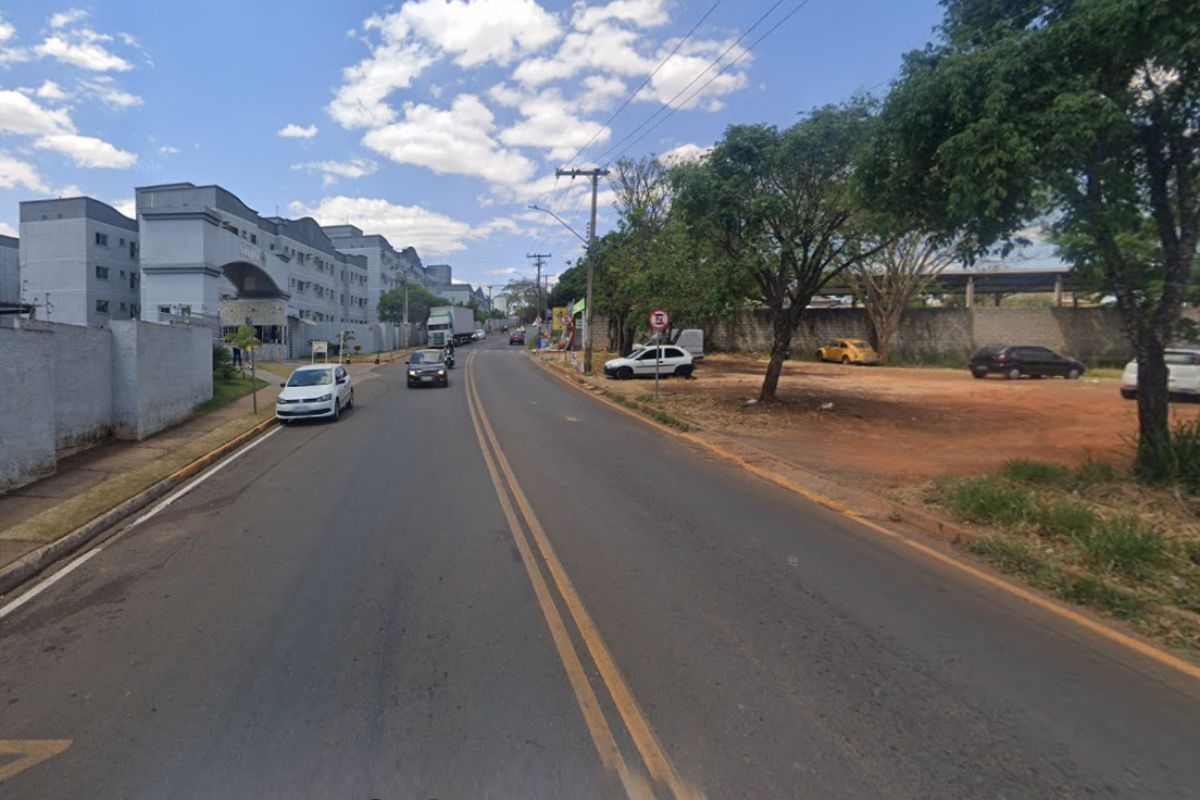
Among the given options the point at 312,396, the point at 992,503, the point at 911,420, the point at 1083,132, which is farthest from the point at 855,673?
the point at 312,396

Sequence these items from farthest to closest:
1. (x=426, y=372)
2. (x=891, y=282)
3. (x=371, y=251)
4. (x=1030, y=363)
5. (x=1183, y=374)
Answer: (x=371, y=251), (x=891, y=282), (x=1030, y=363), (x=426, y=372), (x=1183, y=374)

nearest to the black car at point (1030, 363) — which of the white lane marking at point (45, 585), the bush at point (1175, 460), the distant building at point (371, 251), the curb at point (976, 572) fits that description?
the curb at point (976, 572)

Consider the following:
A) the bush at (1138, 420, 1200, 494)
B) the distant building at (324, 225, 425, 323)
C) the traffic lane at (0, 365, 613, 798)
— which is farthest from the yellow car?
the distant building at (324, 225, 425, 323)

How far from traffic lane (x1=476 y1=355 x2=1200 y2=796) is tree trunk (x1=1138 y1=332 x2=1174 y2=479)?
3841mm

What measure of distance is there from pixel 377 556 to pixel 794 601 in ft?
12.6

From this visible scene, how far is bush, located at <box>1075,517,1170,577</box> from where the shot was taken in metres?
5.54

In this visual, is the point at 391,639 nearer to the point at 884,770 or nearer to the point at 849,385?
the point at 884,770

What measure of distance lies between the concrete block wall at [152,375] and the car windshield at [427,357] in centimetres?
1037

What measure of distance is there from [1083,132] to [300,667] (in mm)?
8956

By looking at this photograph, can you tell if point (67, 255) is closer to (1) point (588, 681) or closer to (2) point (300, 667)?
(2) point (300, 667)

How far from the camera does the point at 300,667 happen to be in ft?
13.5

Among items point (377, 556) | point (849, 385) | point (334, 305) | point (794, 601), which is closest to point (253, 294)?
point (334, 305)

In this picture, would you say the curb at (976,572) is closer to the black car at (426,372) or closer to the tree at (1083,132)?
the tree at (1083,132)

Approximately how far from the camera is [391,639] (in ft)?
14.7
